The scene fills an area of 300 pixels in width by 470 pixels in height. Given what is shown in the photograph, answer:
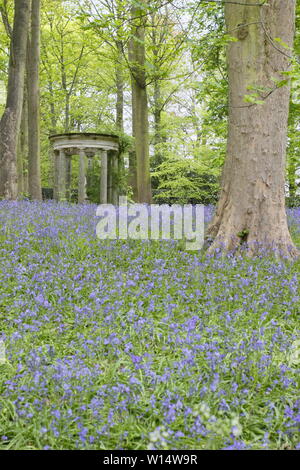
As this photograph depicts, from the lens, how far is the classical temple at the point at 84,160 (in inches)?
577

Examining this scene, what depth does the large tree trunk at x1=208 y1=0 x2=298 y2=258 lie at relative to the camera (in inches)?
235

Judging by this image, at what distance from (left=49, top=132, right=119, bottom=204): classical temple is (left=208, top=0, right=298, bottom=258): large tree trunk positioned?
9.05 metres

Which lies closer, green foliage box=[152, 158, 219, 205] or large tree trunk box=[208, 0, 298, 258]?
large tree trunk box=[208, 0, 298, 258]

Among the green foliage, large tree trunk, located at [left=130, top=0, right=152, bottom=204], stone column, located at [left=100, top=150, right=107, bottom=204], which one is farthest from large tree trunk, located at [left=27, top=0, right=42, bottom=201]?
the green foliage

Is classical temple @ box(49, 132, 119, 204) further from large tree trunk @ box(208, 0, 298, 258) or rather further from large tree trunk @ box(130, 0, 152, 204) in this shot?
large tree trunk @ box(208, 0, 298, 258)

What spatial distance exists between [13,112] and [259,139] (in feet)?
23.4

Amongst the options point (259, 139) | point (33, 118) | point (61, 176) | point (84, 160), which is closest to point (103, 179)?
point (84, 160)

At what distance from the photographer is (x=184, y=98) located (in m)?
28.2

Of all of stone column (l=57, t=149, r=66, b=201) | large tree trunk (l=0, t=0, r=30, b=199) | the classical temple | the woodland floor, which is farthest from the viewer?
stone column (l=57, t=149, r=66, b=201)

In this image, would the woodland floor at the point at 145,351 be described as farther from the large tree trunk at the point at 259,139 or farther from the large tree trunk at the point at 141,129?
the large tree trunk at the point at 141,129

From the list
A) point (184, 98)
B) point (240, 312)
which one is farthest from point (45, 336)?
point (184, 98)

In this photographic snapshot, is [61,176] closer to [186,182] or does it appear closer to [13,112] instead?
[13,112]
